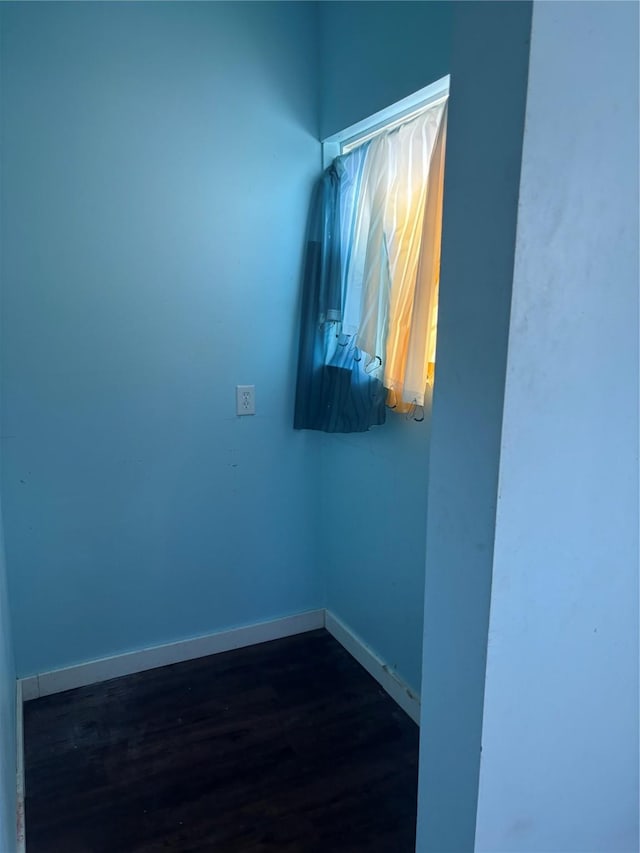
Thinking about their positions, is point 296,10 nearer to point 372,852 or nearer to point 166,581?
point 166,581

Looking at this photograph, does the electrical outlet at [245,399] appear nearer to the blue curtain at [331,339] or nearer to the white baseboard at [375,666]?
the blue curtain at [331,339]

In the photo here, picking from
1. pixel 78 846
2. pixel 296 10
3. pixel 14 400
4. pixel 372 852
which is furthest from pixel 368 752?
pixel 296 10

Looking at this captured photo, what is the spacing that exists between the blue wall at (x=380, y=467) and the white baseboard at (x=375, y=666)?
30mm

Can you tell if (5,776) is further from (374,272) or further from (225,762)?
(374,272)

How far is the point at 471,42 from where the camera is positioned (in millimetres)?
737

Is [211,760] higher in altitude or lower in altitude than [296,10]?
lower

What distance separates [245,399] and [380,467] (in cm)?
61

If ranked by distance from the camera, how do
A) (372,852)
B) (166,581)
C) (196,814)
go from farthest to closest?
1. (166,581)
2. (196,814)
3. (372,852)

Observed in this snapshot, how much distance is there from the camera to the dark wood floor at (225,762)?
154cm

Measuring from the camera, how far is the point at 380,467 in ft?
6.79

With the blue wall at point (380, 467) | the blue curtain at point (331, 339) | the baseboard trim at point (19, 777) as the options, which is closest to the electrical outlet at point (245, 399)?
the blue curtain at point (331, 339)

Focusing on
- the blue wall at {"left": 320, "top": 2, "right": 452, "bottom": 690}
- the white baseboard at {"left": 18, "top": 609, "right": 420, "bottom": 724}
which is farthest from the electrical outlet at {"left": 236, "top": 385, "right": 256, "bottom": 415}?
the white baseboard at {"left": 18, "top": 609, "right": 420, "bottom": 724}

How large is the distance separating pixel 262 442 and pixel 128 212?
99 cm

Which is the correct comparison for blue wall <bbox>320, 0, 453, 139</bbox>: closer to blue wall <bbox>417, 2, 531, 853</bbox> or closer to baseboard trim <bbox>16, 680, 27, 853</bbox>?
blue wall <bbox>417, 2, 531, 853</bbox>
